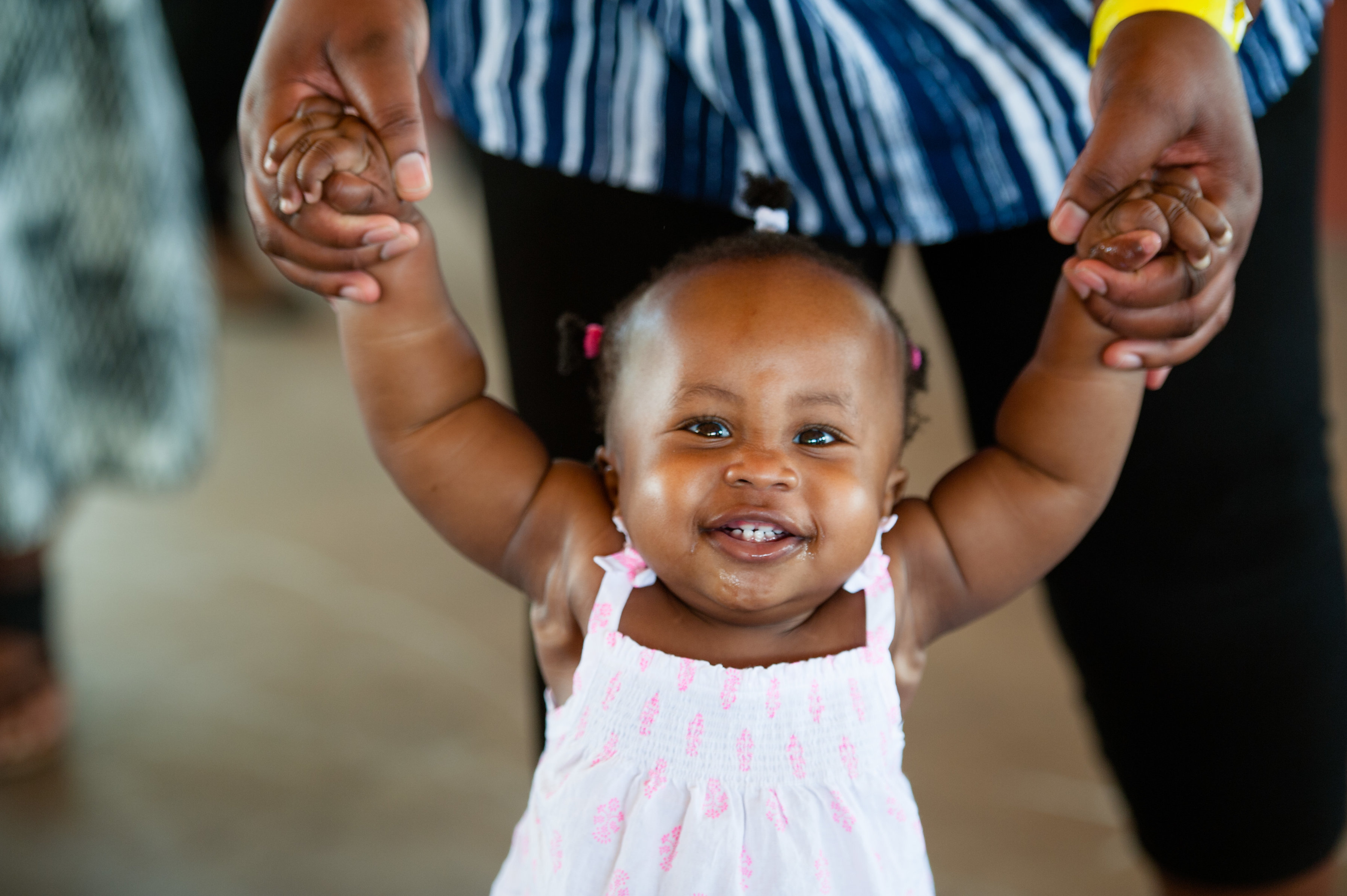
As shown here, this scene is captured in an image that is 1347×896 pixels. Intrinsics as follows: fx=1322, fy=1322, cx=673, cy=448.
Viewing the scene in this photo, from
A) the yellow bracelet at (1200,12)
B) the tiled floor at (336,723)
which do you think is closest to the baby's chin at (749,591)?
the yellow bracelet at (1200,12)

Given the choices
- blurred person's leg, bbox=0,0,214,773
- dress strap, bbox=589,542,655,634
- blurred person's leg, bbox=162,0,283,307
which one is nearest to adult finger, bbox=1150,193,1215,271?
dress strap, bbox=589,542,655,634

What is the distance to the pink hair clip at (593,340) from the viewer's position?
0.95 metres

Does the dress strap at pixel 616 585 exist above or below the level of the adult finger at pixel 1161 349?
below

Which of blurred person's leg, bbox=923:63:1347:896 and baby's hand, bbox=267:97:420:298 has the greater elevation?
baby's hand, bbox=267:97:420:298

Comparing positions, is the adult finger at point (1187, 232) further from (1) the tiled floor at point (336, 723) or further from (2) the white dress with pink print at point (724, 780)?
(1) the tiled floor at point (336, 723)

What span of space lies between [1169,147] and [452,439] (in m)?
0.49

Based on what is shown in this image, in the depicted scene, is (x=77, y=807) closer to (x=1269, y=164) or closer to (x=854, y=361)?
(x=854, y=361)

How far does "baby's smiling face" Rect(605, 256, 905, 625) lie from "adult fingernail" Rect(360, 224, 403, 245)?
0.19 m

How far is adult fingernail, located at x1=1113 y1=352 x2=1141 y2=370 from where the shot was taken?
0.82m

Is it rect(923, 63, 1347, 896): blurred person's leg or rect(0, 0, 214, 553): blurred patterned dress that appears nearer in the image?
rect(923, 63, 1347, 896): blurred person's leg

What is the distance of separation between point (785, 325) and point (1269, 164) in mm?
367

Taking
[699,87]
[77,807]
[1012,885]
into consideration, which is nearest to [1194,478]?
[699,87]

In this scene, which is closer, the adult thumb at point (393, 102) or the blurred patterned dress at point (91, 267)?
the adult thumb at point (393, 102)

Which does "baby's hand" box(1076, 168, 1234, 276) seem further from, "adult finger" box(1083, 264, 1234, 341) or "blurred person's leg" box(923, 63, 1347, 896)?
"blurred person's leg" box(923, 63, 1347, 896)
